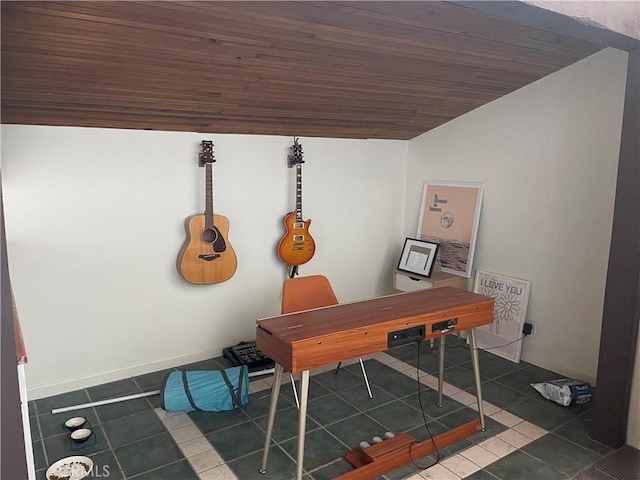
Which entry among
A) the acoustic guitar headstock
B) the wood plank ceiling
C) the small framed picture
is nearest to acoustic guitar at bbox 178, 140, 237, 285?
the acoustic guitar headstock

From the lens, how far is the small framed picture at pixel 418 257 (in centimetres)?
424

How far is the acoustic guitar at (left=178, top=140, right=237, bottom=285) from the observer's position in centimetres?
352

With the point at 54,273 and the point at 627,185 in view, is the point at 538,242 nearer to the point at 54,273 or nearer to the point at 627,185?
the point at 627,185

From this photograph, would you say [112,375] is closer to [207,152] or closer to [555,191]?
[207,152]

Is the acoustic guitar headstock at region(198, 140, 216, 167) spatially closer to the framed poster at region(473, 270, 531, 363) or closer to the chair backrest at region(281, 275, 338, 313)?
the chair backrest at region(281, 275, 338, 313)

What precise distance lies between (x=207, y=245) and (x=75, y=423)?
140 centimetres

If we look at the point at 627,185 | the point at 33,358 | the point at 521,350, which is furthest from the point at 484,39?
the point at 33,358

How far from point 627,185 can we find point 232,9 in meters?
2.13

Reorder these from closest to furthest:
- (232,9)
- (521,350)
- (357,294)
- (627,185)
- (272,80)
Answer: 1. (232,9)
2. (627,185)
3. (272,80)
4. (521,350)
5. (357,294)

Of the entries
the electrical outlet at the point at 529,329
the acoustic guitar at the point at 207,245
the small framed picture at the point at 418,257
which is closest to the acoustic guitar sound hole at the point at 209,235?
the acoustic guitar at the point at 207,245

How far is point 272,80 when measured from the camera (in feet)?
9.14

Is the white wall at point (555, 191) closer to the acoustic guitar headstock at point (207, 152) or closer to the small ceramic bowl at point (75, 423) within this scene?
the acoustic guitar headstock at point (207, 152)

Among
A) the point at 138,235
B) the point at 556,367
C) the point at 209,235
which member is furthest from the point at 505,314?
the point at 138,235

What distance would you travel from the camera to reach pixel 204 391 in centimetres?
305
